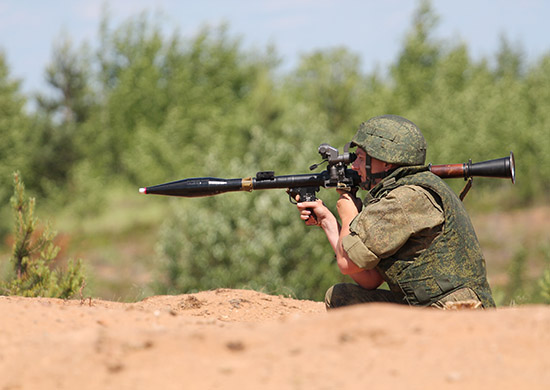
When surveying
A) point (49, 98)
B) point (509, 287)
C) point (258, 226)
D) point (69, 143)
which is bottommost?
point (509, 287)

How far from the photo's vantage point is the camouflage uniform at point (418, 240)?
480 centimetres

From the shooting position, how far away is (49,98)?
30.4 m

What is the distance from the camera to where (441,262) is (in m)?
4.93

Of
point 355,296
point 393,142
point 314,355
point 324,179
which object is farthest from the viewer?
point 355,296

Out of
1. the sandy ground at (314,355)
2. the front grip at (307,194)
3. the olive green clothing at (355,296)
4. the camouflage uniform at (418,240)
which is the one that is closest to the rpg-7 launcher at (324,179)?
the front grip at (307,194)

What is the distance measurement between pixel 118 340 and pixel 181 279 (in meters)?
14.0

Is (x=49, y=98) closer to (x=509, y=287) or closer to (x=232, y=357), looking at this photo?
(x=509, y=287)

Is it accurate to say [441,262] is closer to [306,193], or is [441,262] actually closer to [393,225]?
[393,225]

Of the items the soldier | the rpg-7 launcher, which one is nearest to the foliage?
the rpg-7 launcher

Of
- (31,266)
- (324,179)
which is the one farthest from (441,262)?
(31,266)

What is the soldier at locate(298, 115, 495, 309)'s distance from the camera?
481cm

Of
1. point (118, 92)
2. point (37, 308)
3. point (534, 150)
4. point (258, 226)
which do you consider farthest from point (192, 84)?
point (37, 308)

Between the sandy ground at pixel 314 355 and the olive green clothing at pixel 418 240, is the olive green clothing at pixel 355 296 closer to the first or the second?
the olive green clothing at pixel 418 240

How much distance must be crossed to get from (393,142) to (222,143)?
2631 cm
